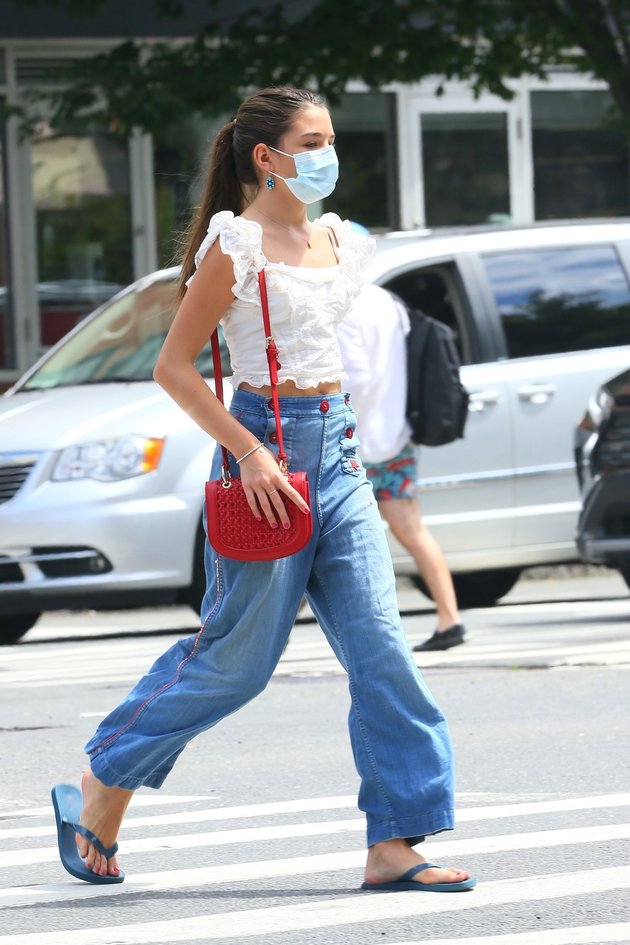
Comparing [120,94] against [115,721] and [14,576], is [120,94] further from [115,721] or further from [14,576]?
[115,721]

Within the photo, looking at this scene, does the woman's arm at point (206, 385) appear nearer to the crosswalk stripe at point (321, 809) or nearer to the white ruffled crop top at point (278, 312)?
the white ruffled crop top at point (278, 312)

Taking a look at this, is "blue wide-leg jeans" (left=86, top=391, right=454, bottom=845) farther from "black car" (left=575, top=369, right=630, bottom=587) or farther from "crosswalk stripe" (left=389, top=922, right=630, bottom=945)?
"black car" (left=575, top=369, right=630, bottom=587)

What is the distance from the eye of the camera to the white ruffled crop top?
4.73m

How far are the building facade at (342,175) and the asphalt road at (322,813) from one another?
25.7ft

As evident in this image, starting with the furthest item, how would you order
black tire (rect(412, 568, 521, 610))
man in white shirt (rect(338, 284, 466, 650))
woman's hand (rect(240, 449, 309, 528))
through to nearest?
black tire (rect(412, 568, 521, 610))
man in white shirt (rect(338, 284, 466, 650))
woman's hand (rect(240, 449, 309, 528))

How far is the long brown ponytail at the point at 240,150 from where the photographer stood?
16.0 ft

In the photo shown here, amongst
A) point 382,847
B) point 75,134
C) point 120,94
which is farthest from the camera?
point 75,134

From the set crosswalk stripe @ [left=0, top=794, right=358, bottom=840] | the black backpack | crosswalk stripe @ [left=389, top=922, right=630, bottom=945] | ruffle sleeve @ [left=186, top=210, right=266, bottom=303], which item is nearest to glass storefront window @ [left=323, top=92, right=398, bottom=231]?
the black backpack

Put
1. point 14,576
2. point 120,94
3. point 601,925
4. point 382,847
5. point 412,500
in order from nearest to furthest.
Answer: point 601,925 → point 382,847 → point 412,500 → point 14,576 → point 120,94

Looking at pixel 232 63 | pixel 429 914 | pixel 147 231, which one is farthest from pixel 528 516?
pixel 147 231

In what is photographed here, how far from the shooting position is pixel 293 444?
15.7ft

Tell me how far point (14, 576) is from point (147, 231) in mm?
8242

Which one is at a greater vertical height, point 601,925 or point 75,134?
point 75,134

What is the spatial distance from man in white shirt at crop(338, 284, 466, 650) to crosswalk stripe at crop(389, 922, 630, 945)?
4.63 metres
